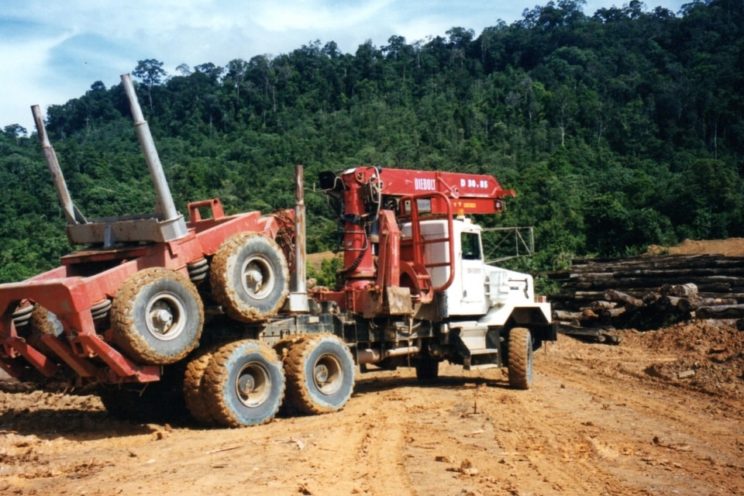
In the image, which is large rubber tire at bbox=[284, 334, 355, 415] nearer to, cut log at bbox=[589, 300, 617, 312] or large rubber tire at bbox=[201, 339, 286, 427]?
large rubber tire at bbox=[201, 339, 286, 427]

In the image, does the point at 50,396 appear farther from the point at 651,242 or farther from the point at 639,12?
the point at 639,12

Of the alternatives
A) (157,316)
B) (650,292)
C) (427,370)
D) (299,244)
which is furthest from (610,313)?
(157,316)

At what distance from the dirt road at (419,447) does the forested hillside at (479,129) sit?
20.9m

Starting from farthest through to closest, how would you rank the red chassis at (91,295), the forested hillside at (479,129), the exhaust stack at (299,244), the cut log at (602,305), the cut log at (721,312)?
the forested hillside at (479,129), the cut log at (602,305), the cut log at (721,312), the exhaust stack at (299,244), the red chassis at (91,295)

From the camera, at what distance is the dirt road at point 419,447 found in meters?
7.61

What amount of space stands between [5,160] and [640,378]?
55371 millimetres

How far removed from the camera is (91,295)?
9297mm

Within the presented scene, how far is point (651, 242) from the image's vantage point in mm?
38625

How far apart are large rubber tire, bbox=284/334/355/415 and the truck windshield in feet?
11.3

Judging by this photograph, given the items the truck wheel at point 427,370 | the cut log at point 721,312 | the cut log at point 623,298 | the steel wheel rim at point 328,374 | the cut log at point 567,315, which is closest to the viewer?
the steel wheel rim at point 328,374

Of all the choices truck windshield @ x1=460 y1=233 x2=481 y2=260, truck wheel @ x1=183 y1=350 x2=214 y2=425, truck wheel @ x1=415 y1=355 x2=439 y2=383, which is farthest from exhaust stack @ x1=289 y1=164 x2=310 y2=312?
truck wheel @ x1=415 y1=355 x2=439 y2=383

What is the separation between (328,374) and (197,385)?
7.34ft

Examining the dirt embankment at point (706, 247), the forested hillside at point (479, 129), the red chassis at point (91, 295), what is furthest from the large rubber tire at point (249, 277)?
the dirt embankment at point (706, 247)

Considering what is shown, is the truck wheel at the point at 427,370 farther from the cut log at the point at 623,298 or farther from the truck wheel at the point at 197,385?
the cut log at the point at 623,298
